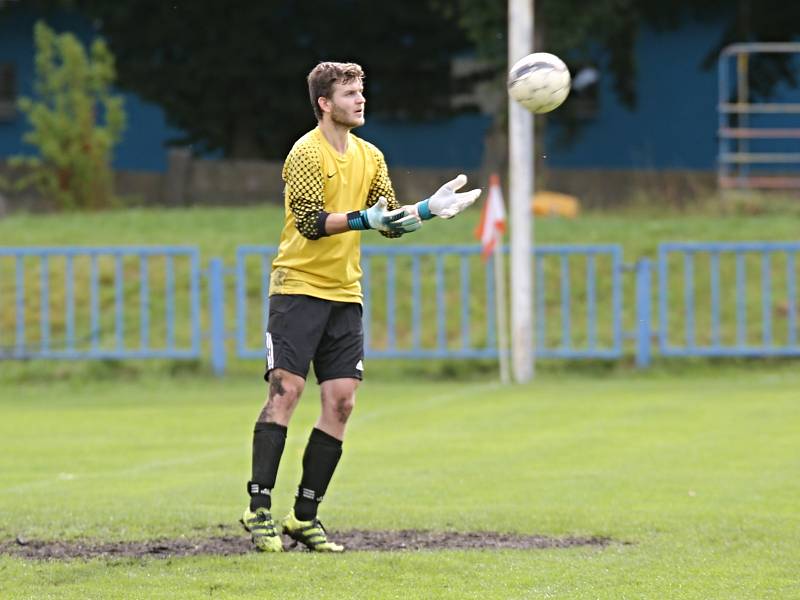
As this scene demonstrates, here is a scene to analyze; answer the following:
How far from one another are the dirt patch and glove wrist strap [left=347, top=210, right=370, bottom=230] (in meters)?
1.56

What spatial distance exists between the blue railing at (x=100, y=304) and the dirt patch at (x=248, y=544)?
11.1 meters

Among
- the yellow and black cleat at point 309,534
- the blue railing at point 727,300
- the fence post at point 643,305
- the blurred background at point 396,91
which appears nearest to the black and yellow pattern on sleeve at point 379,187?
the yellow and black cleat at point 309,534

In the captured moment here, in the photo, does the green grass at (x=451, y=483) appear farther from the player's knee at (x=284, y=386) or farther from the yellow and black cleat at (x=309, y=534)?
the player's knee at (x=284, y=386)

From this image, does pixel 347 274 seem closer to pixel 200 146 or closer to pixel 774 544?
pixel 774 544

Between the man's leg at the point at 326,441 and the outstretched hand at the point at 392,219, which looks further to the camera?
the man's leg at the point at 326,441

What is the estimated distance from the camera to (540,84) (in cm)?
879

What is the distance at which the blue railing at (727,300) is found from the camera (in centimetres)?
1941

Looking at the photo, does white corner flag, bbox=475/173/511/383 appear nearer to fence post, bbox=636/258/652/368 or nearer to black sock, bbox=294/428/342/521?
fence post, bbox=636/258/652/368

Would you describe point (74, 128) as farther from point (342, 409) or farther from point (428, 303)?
point (342, 409)

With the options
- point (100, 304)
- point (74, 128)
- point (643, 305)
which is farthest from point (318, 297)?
point (74, 128)

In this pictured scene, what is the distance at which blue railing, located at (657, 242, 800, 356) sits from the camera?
19406mm

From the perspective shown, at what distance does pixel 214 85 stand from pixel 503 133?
604cm

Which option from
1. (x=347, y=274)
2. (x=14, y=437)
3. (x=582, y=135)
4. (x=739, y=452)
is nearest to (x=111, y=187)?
(x=582, y=135)

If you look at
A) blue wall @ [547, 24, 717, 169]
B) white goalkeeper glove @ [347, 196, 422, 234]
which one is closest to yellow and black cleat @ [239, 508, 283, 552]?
white goalkeeper glove @ [347, 196, 422, 234]
